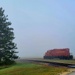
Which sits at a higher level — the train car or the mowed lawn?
the train car

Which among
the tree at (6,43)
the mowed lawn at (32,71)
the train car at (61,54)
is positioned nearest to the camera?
the mowed lawn at (32,71)

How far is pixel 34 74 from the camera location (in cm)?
2942

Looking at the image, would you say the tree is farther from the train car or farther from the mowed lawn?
the train car

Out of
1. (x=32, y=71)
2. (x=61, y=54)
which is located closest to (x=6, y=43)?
(x=32, y=71)

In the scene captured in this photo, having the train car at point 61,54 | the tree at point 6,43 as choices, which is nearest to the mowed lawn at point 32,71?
the tree at point 6,43

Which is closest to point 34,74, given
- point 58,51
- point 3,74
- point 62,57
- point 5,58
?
point 3,74

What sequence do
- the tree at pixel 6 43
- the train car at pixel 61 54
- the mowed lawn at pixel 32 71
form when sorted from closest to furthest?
the mowed lawn at pixel 32 71 → the tree at pixel 6 43 → the train car at pixel 61 54

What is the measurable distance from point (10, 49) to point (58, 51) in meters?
31.8

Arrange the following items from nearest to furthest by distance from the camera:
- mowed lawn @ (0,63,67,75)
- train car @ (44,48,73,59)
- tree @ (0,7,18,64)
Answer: mowed lawn @ (0,63,67,75) → tree @ (0,7,18,64) → train car @ (44,48,73,59)

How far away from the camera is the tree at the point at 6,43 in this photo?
4681 centimetres

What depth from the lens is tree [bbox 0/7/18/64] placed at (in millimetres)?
46812

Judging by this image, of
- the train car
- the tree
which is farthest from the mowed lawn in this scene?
the train car

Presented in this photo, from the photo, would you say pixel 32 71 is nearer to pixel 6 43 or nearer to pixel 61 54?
pixel 6 43

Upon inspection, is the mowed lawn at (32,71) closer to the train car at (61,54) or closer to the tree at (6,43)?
the tree at (6,43)
